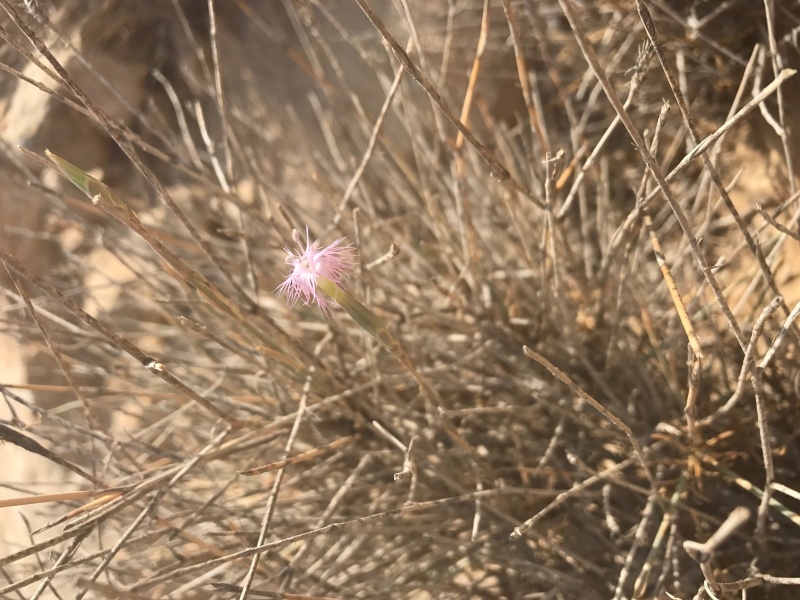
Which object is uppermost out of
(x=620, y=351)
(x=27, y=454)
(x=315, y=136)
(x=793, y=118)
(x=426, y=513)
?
(x=793, y=118)

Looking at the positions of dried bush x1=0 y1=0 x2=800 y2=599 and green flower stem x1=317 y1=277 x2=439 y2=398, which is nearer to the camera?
green flower stem x1=317 y1=277 x2=439 y2=398

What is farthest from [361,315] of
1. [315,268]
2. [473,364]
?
[473,364]

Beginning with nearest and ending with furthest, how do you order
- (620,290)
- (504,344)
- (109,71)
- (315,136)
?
(620,290), (504,344), (109,71), (315,136)

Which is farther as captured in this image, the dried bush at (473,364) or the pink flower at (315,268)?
the dried bush at (473,364)

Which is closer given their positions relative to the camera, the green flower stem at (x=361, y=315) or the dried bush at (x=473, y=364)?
the green flower stem at (x=361, y=315)

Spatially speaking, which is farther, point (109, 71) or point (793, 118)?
point (109, 71)

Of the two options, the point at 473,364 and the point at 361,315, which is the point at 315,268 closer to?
the point at 361,315

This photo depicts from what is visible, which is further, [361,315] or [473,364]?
[473,364]

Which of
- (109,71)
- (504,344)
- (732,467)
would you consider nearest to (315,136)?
(109,71)

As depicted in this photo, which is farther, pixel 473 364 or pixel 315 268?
pixel 473 364

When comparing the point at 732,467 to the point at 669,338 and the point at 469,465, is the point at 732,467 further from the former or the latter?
the point at 469,465

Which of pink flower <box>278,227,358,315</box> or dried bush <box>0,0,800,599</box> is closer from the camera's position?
pink flower <box>278,227,358,315</box>
